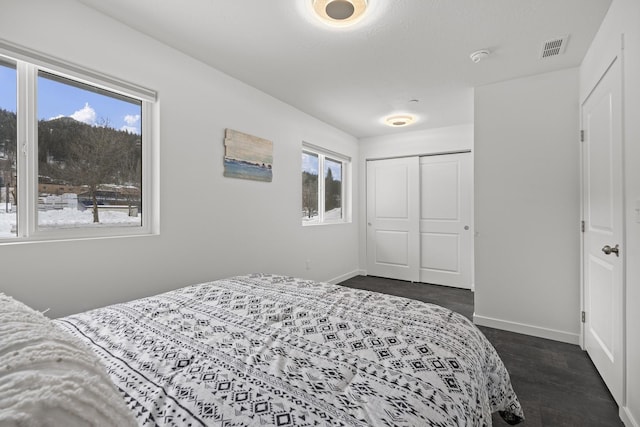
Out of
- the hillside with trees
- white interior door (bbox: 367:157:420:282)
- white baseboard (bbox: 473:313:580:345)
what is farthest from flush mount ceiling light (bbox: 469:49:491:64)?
the hillside with trees

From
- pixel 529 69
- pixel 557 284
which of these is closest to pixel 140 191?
pixel 529 69

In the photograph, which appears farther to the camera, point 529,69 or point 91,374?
point 529,69

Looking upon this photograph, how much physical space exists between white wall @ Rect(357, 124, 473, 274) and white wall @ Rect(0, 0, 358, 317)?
1.51 metres

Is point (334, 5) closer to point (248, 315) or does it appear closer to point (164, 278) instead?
point (248, 315)

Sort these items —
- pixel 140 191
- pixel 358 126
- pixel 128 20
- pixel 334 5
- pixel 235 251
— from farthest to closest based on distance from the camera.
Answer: pixel 358 126
pixel 235 251
pixel 140 191
pixel 128 20
pixel 334 5

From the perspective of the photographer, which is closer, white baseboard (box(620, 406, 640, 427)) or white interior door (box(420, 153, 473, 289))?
white baseboard (box(620, 406, 640, 427))

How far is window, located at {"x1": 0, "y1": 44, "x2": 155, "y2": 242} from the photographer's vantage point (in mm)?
1681

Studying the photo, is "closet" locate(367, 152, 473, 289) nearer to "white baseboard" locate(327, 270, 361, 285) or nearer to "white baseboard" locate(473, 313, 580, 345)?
"white baseboard" locate(327, 270, 361, 285)

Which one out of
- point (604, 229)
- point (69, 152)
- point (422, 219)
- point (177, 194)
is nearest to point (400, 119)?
point (422, 219)

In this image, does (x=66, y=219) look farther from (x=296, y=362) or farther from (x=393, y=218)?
(x=393, y=218)

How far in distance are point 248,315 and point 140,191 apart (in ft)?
4.85

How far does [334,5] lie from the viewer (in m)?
1.82

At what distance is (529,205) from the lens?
2779mm

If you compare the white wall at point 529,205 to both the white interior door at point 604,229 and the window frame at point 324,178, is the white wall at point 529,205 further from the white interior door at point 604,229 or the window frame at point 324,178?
the window frame at point 324,178
